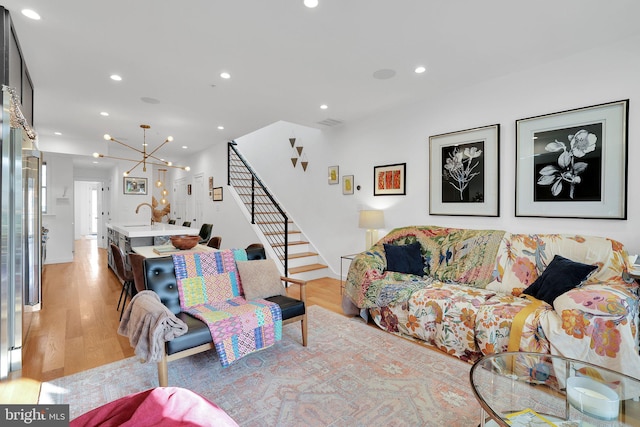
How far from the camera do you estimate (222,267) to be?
2924mm

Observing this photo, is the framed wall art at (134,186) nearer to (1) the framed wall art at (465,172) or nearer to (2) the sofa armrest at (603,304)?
(1) the framed wall art at (465,172)

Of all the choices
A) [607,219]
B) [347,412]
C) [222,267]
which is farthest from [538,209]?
[222,267]

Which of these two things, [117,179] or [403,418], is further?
[117,179]

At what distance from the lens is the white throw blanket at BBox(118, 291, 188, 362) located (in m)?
1.95

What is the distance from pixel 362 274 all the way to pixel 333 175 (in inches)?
93.3

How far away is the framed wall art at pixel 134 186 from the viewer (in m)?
8.34

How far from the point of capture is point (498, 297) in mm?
2699

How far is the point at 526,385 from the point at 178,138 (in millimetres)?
7067

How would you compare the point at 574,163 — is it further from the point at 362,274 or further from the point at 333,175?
the point at 333,175

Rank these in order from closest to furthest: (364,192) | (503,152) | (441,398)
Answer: (441,398) < (503,152) < (364,192)

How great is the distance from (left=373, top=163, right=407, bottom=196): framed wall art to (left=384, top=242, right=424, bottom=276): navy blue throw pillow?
0.96m

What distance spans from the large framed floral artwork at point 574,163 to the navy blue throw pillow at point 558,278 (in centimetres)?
65

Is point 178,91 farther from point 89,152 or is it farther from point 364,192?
point 89,152

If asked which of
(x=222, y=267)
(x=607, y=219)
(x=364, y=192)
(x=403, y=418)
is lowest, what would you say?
(x=403, y=418)
